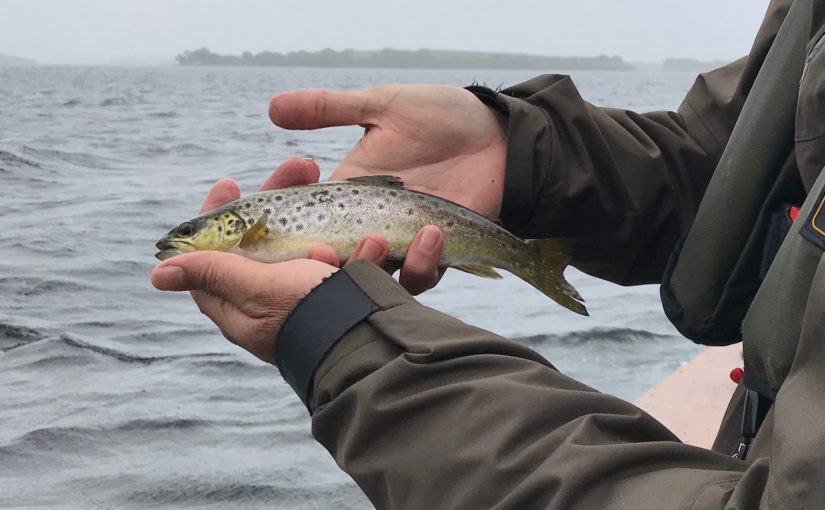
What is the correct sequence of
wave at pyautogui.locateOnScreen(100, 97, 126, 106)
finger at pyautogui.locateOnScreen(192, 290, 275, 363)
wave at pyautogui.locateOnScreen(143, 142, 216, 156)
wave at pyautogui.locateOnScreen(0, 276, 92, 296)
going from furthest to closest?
wave at pyautogui.locateOnScreen(100, 97, 126, 106) → wave at pyautogui.locateOnScreen(143, 142, 216, 156) → wave at pyautogui.locateOnScreen(0, 276, 92, 296) → finger at pyautogui.locateOnScreen(192, 290, 275, 363)

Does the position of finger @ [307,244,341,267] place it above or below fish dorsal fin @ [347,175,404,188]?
below

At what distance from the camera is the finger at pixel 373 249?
3361 mm

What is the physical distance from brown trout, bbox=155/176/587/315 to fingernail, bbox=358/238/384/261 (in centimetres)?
22

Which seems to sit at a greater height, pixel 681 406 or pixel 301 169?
pixel 301 169

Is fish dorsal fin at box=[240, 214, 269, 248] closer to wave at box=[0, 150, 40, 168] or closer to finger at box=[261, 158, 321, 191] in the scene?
finger at box=[261, 158, 321, 191]

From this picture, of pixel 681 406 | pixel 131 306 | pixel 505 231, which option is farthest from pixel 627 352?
pixel 505 231

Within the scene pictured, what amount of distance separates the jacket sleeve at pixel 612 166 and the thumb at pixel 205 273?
1.19 m

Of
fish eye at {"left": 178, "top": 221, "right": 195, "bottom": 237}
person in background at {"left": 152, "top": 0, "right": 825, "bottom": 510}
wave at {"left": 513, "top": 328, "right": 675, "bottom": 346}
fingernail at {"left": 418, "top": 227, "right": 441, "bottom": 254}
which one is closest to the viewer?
person in background at {"left": 152, "top": 0, "right": 825, "bottom": 510}

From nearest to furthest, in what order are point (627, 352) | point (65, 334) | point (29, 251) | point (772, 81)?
1. point (772, 81)
2. point (65, 334)
3. point (627, 352)
4. point (29, 251)

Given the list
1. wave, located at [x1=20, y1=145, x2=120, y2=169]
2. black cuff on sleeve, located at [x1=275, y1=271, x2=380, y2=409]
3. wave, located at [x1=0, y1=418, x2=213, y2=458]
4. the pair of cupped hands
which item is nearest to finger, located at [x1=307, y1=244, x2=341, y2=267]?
the pair of cupped hands

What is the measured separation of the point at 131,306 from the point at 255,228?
6.02 metres

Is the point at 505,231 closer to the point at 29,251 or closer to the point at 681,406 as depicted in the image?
the point at 681,406

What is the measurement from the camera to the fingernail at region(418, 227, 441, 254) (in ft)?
11.5

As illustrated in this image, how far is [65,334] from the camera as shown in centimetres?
820
